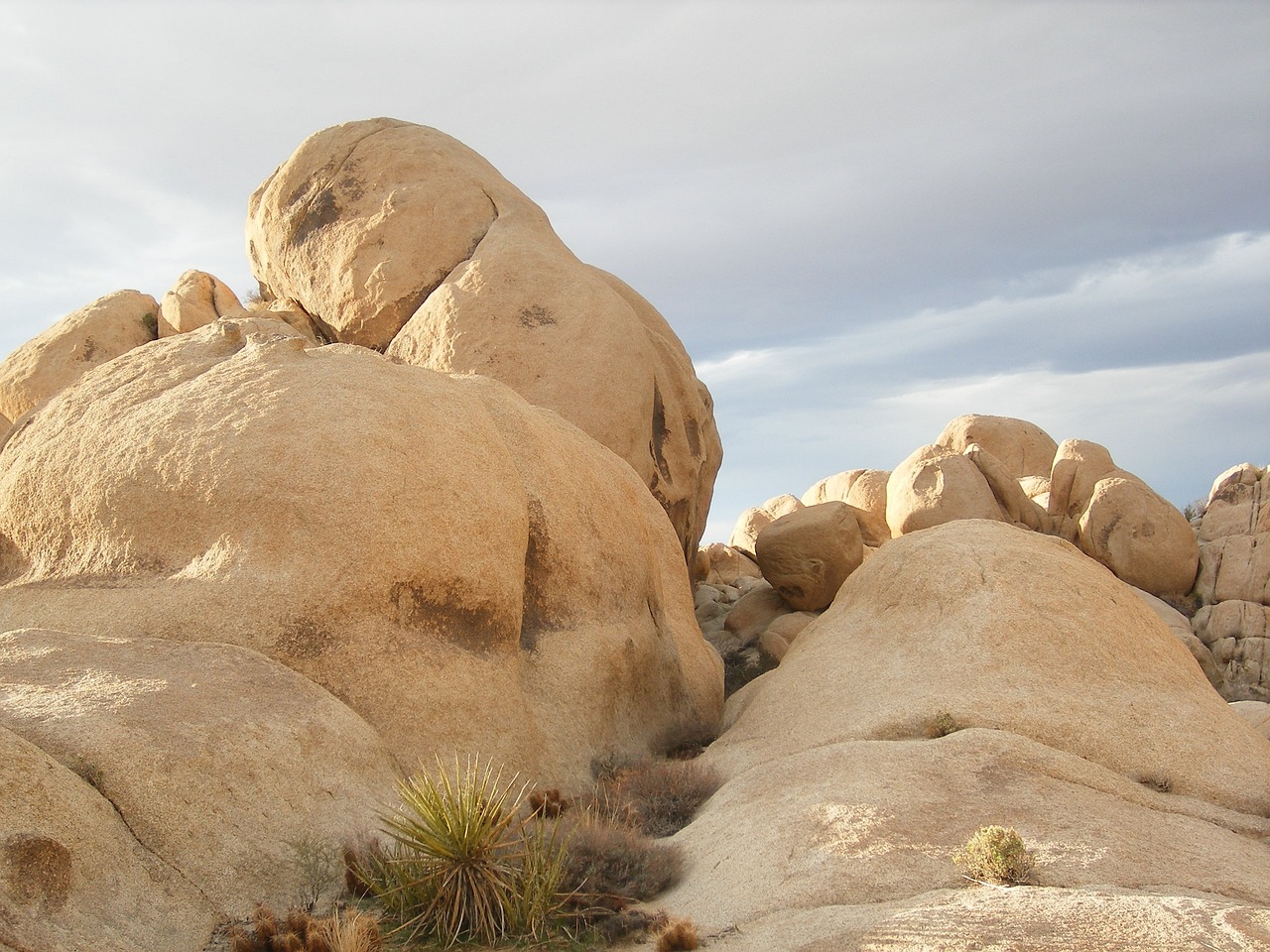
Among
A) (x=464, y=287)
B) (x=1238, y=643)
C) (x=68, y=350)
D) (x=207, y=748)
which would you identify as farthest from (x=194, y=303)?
(x=1238, y=643)

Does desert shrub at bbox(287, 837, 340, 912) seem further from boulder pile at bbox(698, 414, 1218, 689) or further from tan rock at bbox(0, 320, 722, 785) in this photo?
boulder pile at bbox(698, 414, 1218, 689)

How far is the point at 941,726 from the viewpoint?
28.8 ft

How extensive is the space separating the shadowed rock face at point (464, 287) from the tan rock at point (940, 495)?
16.8ft

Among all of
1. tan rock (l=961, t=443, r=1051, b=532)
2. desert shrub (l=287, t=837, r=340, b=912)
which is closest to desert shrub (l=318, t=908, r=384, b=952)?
desert shrub (l=287, t=837, r=340, b=912)

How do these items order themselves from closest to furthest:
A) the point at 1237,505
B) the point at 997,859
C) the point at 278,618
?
the point at 997,859 → the point at 278,618 → the point at 1237,505

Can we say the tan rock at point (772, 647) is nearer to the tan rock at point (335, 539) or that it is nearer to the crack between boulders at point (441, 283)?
the crack between boulders at point (441, 283)

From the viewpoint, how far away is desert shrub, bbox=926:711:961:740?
876 centimetres

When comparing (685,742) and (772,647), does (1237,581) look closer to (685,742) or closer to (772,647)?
(772,647)

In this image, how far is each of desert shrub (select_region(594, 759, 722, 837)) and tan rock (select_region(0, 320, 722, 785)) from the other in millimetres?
484

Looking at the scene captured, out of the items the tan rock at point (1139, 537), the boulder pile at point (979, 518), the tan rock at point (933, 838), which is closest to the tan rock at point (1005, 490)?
the boulder pile at point (979, 518)

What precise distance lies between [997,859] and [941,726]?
8.53 ft

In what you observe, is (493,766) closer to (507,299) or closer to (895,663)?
(895,663)

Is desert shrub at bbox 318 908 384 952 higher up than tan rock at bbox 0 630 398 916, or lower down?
lower down

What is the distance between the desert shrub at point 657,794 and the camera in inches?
336
